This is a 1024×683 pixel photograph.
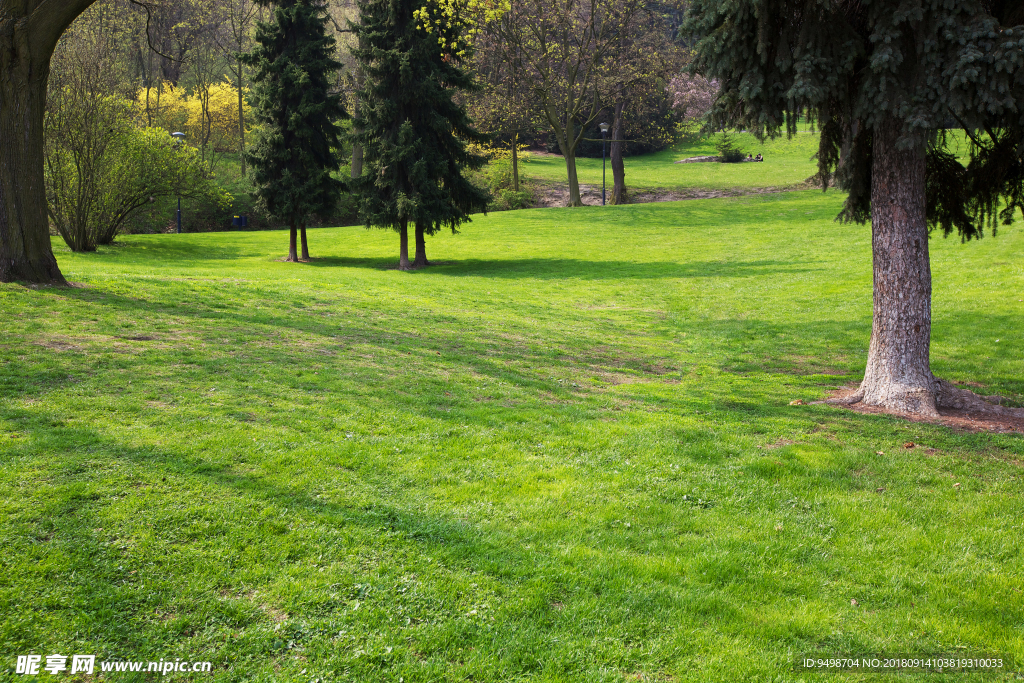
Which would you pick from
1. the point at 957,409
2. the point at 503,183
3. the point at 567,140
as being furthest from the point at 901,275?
the point at 503,183

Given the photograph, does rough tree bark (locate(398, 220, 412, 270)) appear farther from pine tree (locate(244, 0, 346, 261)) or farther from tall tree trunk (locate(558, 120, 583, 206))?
tall tree trunk (locate(558, 120, 583, 206))

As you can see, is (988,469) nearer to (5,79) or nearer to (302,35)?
(5,79)

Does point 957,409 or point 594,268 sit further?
point 594,268

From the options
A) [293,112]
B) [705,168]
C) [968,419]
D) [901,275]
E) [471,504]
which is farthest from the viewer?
[705,168]

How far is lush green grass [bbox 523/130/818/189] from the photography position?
51.7m

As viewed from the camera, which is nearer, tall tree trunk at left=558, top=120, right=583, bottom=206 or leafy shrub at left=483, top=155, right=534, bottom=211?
tall tree trunk at left=558, top=120, right=583, bottom=206

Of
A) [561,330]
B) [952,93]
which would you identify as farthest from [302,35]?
[952,93]

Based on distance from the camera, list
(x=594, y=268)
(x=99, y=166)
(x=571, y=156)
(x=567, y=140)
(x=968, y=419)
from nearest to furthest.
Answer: (x=968, y=419) < (x=594, y=268) < (x=99, y=166) < (x=567, y=140) < (x=571, y=156)

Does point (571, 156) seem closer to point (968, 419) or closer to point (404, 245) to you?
point (404, 245)

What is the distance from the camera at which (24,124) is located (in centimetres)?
1244

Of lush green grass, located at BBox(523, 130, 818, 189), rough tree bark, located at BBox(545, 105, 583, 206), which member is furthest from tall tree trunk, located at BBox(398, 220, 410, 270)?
lush green grass, located at BBox(523, 130, 818, 189)

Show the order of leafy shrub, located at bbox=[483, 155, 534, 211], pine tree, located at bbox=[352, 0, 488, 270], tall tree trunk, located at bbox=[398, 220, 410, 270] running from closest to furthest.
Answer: pine tree, located at bbox=[352, 0, 488, 270]
tall tree trunk, located at bbox=[398, 220, 410, 270]
leafy shrub, located at bbox=[483, 155, 534, 211]

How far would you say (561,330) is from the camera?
14.8m

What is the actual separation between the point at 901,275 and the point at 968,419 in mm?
2001
